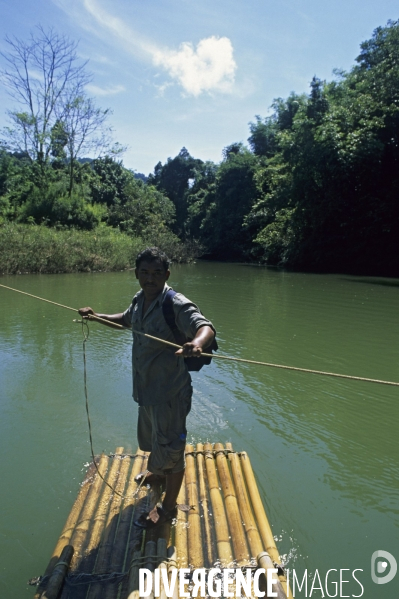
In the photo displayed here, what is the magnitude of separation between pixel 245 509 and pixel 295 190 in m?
21.0

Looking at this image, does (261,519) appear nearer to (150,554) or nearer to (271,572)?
(271,572)

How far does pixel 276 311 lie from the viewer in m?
10.3

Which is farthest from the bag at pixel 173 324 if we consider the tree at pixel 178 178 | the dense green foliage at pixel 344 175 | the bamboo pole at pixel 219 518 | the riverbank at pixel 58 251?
the tree at pixel 178 178

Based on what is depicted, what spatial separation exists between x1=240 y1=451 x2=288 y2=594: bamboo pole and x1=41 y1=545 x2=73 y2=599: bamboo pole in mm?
1026

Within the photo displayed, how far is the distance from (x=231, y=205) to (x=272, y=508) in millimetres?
31533

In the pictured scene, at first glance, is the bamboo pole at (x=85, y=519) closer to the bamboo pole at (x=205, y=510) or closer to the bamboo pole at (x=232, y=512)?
the bamboo pole at (x=205, y=510)

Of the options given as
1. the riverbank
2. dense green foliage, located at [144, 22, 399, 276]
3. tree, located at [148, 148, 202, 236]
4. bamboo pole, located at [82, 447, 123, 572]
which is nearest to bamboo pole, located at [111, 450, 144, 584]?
bamboo pole, located at [82, 447, 123, 572]

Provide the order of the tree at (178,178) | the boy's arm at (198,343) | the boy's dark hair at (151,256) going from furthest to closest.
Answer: the tree at (178,178)
the boy's dark hair at (151,256)
the boy's arm at (198,343)

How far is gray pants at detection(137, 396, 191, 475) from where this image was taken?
2561 millimetres

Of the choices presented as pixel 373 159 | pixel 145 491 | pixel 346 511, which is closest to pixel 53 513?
pixel 145 491

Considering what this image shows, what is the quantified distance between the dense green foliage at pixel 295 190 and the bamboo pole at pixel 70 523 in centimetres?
1875

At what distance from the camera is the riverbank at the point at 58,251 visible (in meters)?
18.4

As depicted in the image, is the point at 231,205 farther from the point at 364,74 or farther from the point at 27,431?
the point at 27,431

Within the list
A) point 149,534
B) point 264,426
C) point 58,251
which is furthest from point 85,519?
point 58,251
